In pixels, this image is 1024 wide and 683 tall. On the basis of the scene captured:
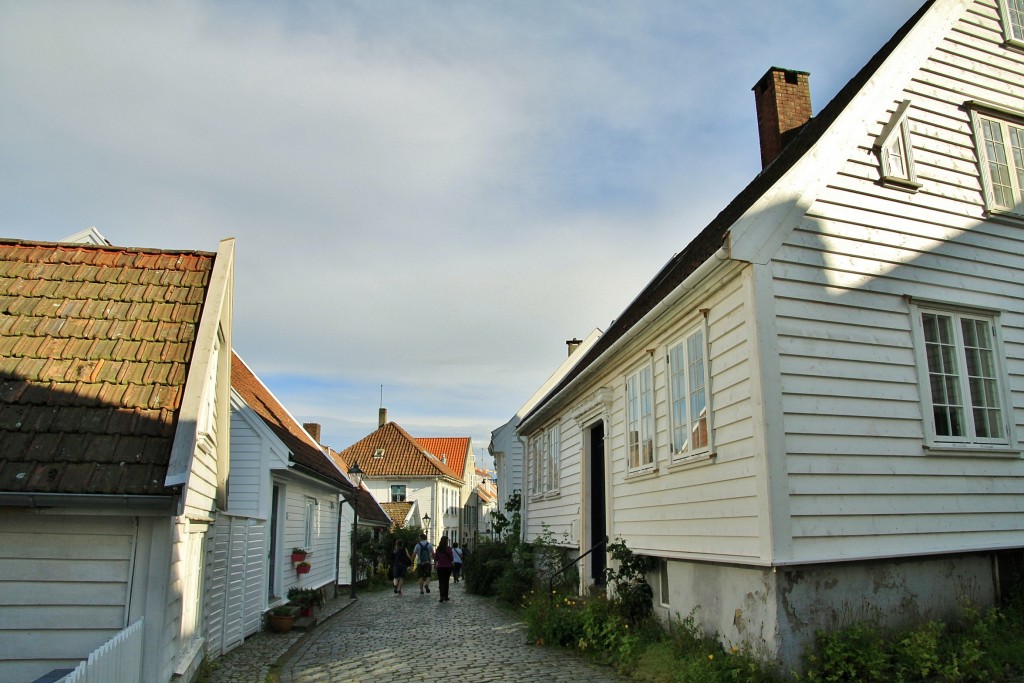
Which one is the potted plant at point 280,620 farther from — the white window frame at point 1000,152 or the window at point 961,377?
the white window frame at point 1000,152

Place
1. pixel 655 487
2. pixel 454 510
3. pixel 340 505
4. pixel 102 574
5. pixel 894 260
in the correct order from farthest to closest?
1. pixel 454 510
2. pixel 340 505
3. pixel 655 487
4. pixel 894 260
5. pixel 102 574

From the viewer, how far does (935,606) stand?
7648mm

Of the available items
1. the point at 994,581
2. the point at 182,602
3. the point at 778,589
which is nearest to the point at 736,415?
the point at 778,589

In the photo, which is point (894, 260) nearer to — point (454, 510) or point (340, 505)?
point (340, 505)

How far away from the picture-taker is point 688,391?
9.21m

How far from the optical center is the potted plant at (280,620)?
1382 cm

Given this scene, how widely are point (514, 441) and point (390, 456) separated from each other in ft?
80.3

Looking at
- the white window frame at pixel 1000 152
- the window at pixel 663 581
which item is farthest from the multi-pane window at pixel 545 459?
the white window frame at pixel 1000 152

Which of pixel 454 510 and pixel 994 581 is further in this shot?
pixel 454 510

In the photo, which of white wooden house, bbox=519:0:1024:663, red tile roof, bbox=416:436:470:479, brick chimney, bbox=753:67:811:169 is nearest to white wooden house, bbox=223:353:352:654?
white wooden house, bbox=519:0:1024:663

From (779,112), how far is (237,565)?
11.5 meters

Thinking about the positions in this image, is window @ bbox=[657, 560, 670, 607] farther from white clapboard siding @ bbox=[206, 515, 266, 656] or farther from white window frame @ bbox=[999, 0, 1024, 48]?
white window frame @ bbox=[999, 0, 1024, 48]

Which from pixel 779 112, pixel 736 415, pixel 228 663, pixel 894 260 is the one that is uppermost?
pixel 779 112

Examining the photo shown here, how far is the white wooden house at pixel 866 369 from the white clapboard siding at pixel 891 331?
21mm
